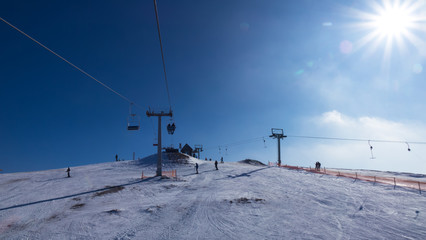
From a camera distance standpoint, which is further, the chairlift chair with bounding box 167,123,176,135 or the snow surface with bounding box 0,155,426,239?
the chairlift chair with bounding box 167,123,176,135

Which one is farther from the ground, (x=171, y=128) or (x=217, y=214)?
(x=171, y=128)

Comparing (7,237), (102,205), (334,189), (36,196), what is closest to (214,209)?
(102,205)

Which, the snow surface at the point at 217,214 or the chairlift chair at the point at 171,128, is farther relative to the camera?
the chairlift chair at the point at 171,128

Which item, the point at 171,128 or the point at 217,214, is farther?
the point at 171,128

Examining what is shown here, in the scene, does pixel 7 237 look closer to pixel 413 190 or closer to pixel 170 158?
pixel 413 190

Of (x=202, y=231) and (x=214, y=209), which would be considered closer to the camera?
(x=202, y=231)

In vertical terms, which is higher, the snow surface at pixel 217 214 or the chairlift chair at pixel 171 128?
the chairlift chair at pixel 171 128

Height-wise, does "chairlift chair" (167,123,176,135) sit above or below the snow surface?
above

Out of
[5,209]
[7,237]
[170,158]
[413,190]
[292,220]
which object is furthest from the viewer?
[170,158]

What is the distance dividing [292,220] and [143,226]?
23.9 feet

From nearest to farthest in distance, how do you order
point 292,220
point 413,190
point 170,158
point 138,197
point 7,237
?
point 7,237
point 292,220
point 138,197
point 413,190
point 170,158

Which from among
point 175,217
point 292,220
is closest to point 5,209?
point 175,217

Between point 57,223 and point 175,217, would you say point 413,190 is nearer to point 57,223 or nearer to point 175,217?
point 175,217

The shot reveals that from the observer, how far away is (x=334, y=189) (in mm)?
17094
